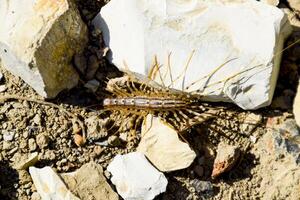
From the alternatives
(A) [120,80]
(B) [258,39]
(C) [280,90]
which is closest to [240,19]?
(B) [258,39]

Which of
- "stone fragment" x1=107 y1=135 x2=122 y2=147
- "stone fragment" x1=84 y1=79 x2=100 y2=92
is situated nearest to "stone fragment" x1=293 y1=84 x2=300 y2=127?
"stone fragment" x1=107 y1=135 x2=122 y2=147

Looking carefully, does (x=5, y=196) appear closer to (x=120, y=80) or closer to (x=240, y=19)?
(x=120, y=80)

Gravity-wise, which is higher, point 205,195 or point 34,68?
point 34,68

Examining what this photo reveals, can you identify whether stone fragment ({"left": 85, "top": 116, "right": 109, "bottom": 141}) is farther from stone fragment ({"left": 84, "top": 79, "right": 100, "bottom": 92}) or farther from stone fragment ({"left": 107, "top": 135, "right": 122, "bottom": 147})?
stone fragment ({"left": 84, "top": 79, "right": 100, "bottom": 92})

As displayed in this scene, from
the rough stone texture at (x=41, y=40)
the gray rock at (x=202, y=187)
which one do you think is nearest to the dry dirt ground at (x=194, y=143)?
the gray rock at (x=202, y=187)

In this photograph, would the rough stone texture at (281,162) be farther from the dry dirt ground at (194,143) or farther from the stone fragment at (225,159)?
the stone fragment at (225,159)
